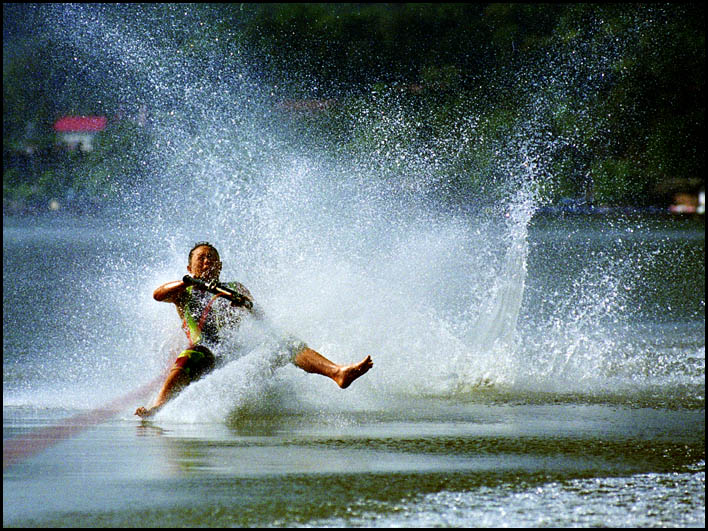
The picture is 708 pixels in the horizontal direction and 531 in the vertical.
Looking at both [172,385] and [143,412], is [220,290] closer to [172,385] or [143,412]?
[172,385]

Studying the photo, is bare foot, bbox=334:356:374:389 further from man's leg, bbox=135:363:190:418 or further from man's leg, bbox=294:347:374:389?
man's leg, bbox=135:363:190:418

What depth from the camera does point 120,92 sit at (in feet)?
195

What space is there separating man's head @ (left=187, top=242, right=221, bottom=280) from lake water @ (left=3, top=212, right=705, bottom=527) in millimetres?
534

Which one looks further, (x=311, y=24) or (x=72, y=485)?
(x=311, y=24)

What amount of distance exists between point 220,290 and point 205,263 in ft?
1.68

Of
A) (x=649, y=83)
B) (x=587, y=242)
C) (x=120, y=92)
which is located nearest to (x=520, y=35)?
(x=649, y=83)

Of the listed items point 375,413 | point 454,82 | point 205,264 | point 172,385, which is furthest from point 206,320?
point 454,82

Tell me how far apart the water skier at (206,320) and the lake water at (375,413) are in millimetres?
186

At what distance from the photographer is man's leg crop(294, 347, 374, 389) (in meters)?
8.70

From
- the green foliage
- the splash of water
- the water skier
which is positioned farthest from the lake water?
the green foliage

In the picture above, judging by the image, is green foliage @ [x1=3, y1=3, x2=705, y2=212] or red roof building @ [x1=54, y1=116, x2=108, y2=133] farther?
red roof building @ [x1=54, y1=116, x2=108, y2=133]

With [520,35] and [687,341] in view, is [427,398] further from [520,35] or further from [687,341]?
[520,35]

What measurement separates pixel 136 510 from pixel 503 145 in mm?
36694

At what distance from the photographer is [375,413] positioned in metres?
8.81
